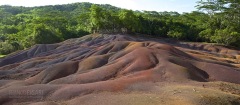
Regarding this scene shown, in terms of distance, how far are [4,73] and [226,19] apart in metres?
62.0

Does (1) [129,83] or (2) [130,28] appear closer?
(1) [129,83]

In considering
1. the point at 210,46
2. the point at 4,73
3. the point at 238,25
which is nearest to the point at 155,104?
the point at 4,73

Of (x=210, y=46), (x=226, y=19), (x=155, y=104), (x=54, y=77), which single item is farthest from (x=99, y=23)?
(x=155, y=104)

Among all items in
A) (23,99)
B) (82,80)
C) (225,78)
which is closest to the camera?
(23,99)

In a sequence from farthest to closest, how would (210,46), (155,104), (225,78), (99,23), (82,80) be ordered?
1. (99,23)
2. (210,46)
3. (225,78)
4. (82,80)
5. (155,104)

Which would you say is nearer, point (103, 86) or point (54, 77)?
point (103, 86)

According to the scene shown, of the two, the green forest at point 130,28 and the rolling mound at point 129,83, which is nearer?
the rolling mound at point 129,83

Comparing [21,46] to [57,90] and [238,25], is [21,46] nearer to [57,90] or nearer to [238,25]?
[57,90]

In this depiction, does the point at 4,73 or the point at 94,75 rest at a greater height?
the point at 94,75

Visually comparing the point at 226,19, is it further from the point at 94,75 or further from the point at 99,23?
the point at 94,75

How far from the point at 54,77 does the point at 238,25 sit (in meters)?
60.4

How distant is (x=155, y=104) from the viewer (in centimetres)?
1859

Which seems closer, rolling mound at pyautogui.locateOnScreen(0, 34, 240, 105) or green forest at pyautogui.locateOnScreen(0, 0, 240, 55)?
rolling mound at pyautogui.locateOnScreen(0, 34, 240, 105)

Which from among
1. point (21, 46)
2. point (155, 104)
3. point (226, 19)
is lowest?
point (21, 46)
